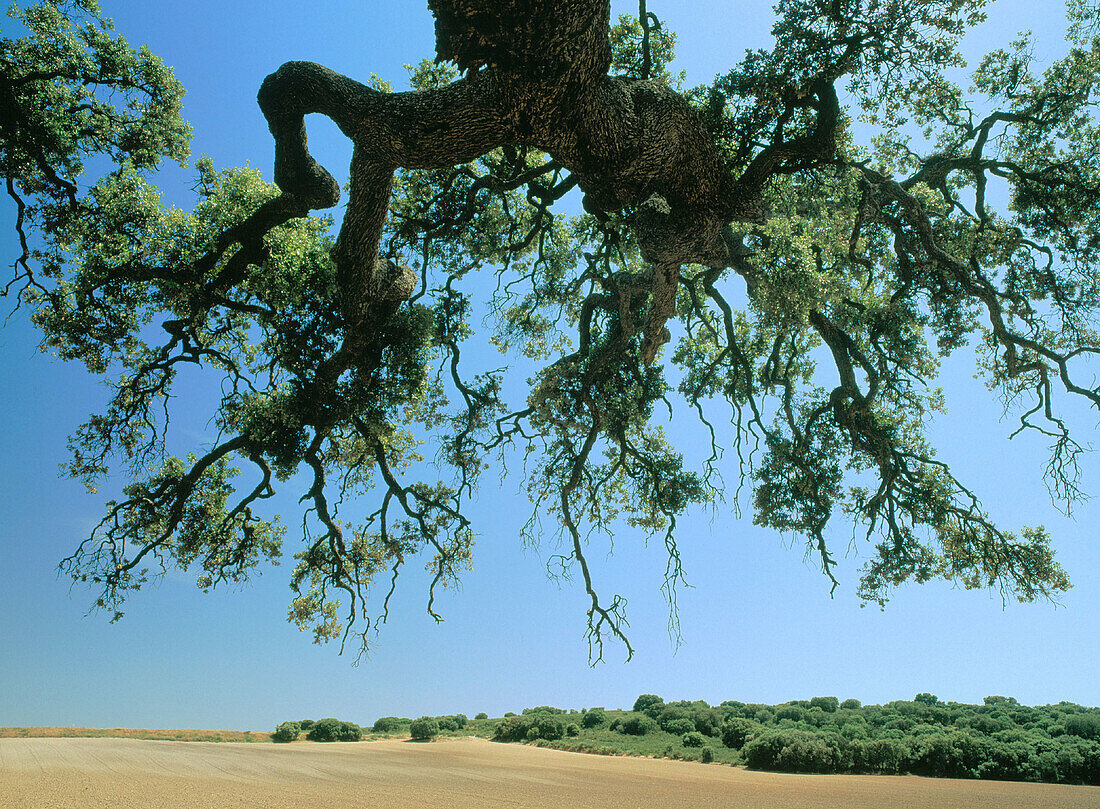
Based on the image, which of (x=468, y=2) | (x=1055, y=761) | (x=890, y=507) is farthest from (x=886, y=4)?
(x=1055, y=761)

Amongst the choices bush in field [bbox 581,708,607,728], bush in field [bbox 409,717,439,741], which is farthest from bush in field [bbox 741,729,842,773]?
bush in field [bbox 409,717,439,741]

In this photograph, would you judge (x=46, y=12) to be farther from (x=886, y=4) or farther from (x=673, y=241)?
(x=886, y=4)

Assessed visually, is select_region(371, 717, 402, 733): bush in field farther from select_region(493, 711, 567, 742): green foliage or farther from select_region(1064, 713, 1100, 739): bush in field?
select_region(1064, 713, 1100, 739): bush in field

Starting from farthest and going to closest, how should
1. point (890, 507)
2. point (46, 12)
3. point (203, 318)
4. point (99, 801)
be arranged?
point (890, 507)
point (203, 318)
point (46, 12)
point (99, 801)

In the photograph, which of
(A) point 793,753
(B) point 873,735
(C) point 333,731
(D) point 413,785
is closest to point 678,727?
(B) point 873,735

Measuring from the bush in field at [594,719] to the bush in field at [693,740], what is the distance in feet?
13.5

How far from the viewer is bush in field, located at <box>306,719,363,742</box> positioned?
43.8ft

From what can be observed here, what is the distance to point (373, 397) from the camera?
895 centimetres

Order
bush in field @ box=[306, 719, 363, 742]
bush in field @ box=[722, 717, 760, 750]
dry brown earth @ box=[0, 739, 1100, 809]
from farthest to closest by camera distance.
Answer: bush in field @ box=[306, 719, 363, 742] < bush in field @ box=[722, 717, 760, 750] < dry brown earth @ box=[0, 739, 1100, 809]

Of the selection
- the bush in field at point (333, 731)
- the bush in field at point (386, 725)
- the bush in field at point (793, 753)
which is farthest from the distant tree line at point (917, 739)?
the bush in field at point (333, 731)

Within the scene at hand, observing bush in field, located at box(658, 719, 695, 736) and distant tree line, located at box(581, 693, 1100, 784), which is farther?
bush in field, located at box(658, 719, 695, 736)

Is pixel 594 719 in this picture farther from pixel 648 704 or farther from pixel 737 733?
pixel 737 733

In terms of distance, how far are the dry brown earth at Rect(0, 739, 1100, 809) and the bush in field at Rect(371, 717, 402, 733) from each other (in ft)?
22.3

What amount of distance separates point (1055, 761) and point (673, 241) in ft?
31.9
